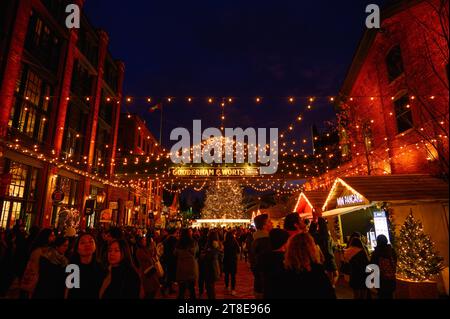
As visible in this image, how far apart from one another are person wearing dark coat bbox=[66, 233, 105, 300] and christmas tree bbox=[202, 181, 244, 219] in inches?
→ 1529

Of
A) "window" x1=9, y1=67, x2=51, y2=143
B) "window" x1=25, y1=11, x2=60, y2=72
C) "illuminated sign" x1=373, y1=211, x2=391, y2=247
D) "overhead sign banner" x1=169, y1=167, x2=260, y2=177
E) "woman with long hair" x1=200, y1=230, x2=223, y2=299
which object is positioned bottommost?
"woman with long hair" x1=200, y1=230, x2=223, y2=299

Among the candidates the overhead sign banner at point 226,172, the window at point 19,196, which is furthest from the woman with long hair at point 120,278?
the overhead sign banner at point 226,172

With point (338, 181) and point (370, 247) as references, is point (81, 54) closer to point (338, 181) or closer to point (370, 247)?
point (338, 181)

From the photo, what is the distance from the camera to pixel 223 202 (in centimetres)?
4362

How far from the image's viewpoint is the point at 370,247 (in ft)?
37.0

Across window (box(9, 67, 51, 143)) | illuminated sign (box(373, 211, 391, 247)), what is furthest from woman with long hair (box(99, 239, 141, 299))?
window (box(9, 67, 51, 143))

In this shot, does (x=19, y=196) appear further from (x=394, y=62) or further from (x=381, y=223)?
(x=394, y=62)

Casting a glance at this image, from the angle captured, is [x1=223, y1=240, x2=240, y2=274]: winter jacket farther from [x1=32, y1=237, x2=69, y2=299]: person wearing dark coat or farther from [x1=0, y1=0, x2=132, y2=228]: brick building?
[x1=0, y1=0, x2=132, y2=228]: brick building

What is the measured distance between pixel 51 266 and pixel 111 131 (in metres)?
24.7

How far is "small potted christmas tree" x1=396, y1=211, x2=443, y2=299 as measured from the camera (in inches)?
271

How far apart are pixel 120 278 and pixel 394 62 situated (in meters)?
14.7

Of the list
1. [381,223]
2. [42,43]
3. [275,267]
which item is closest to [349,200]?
[381,223]
